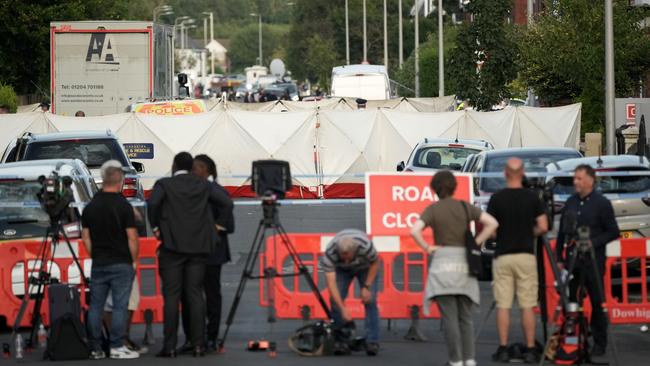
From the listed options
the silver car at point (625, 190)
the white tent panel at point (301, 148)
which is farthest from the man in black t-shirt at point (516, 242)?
the white tent panel at point (301, 148)

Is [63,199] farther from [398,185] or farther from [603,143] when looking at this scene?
[603,143]

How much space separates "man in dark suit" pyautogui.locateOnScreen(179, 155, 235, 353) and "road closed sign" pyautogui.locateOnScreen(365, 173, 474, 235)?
4.69 ft

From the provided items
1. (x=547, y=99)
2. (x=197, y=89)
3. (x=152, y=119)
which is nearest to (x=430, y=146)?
(x=152, y=119)

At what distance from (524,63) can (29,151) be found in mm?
18775

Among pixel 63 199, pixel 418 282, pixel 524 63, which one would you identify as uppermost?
pixel 524 63

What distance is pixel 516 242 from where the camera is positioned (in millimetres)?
12484

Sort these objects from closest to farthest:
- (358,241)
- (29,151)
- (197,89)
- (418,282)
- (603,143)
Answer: (358,241) → (418,282) → (29,151) → (603,143) → (197,89)

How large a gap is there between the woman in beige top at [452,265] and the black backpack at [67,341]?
3.20 meters

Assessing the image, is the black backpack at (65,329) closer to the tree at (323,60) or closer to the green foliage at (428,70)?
the green foliage at (428,70)

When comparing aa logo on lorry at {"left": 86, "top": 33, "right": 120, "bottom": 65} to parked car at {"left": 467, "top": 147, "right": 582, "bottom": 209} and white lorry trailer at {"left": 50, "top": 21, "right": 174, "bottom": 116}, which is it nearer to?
white lorry trailer at {"left": 50, "top": 21, "right": 174, "bottom": 116}

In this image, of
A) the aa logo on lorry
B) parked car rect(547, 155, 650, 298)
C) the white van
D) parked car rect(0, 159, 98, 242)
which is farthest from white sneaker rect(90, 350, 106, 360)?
the white van

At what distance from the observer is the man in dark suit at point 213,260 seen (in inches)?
522

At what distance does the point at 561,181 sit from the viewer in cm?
1802

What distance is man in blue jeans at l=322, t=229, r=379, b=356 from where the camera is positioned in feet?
41.5
